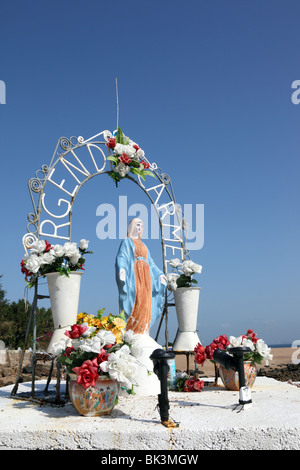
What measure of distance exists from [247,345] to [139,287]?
5.62 feet

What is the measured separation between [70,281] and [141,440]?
238cm

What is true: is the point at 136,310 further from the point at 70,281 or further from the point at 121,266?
the point at 70,281

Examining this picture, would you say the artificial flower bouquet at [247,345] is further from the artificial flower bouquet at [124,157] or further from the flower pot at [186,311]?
the artificial flower bouquet at [124,157]

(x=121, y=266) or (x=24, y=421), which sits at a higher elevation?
(x=121, y=266)

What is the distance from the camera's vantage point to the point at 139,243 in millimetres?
6457

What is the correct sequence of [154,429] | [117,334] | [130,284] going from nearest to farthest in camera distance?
[154,429]
[117,334]
[130,284]

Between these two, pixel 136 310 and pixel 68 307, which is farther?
pixel 136 310

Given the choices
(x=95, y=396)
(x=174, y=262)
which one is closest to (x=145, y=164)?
(x=174, y=262)

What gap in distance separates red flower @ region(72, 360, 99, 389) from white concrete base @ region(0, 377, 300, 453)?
311mm

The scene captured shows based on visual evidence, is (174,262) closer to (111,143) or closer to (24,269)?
(111,143)

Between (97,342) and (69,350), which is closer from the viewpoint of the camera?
(97,342)

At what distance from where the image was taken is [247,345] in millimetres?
5449

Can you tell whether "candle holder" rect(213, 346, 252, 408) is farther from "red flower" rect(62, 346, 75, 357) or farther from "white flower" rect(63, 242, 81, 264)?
"white flower" rect(63, 242, 81, 264)
